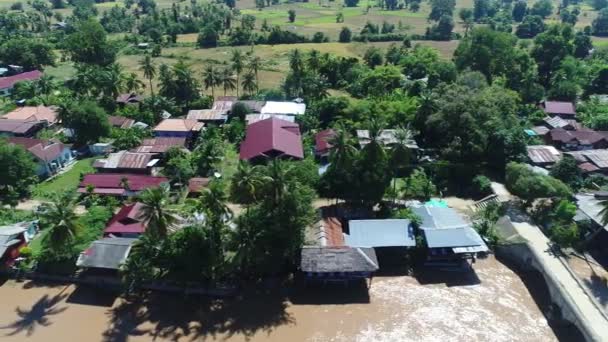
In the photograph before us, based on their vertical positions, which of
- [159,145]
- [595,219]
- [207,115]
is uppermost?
[207,115]

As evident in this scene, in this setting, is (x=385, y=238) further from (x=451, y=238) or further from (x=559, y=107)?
(x=559, y=107)

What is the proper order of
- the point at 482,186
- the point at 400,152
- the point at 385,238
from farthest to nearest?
the point at 482,186 < the point at 400,152 < the point at 385,238

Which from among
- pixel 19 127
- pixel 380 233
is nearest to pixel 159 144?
pixel 19 127

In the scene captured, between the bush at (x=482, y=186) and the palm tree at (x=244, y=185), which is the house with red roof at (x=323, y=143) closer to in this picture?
the bush at (x=482, y=186)

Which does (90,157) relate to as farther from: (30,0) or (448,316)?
(30,0)

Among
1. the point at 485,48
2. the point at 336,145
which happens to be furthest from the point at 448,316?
the point at 485,48

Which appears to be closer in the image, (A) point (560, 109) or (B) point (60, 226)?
(B) point (60, 226)

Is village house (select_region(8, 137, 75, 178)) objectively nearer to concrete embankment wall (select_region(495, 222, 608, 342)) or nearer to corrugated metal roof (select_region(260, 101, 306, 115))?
corrugated metal roof (select_region(260, 101, 306, 115))

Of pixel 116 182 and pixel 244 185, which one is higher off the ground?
pixel 244 185
